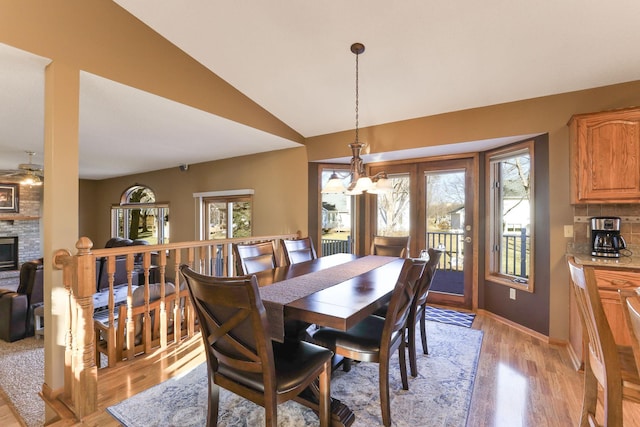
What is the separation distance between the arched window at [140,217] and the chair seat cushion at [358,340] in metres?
5.53

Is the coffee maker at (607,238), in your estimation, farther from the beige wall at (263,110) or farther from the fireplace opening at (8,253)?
the fireplace opening at (8,253)

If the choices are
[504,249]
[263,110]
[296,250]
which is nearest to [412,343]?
[296,250]

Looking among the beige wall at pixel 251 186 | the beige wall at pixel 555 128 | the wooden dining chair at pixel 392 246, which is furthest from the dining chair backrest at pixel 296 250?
the beige wall at pixel 555 128

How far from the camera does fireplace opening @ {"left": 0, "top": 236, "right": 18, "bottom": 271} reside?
6777mm

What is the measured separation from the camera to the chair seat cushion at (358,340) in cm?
181

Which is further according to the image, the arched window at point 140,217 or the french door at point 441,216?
the arched window at point 140,217

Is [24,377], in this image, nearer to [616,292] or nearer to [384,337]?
[384,337]

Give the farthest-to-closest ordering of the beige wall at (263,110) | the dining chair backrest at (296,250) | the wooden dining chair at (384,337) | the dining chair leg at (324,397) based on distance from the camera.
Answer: the dining chair backrest at (296,250) < the beige wall at (263,110) < the wooden dining chair at (384,337) < the dining chair leg at (324,397)

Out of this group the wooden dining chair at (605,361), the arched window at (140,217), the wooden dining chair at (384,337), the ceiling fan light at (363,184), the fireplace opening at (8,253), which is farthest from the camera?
the fireplace opening at (8,253)

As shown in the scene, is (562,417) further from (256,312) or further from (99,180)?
(99,180)

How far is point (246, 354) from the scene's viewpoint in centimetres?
138

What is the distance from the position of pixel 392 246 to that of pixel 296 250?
1.11m

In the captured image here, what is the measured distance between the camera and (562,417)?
6.22 ft

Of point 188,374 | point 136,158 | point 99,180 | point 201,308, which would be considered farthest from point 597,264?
point 99,180
